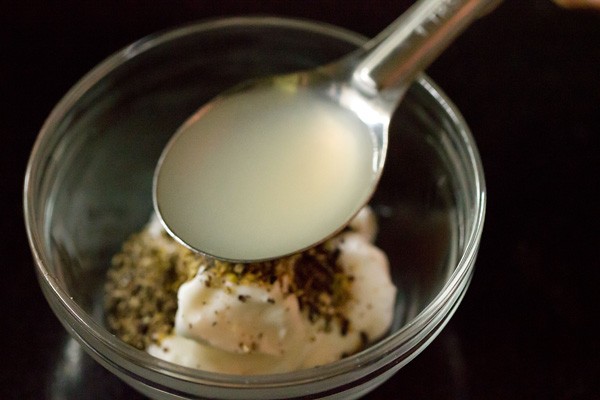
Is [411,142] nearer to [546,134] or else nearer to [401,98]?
[401,98]

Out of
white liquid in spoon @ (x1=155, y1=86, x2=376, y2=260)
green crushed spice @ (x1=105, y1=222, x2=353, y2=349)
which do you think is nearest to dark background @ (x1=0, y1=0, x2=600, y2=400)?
green crushed spice @ (x1=105, y1=222, x2=353, y2=349)

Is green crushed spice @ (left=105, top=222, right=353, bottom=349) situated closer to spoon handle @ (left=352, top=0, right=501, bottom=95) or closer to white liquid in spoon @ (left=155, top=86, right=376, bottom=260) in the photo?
white liquid in spoon @ (left=155, top=86, right=376, bottom=260)

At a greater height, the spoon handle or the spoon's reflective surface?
the spoon handle

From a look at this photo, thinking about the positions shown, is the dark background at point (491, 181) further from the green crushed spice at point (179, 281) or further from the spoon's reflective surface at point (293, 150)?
the spoon's reflective surface at point (293, 150)

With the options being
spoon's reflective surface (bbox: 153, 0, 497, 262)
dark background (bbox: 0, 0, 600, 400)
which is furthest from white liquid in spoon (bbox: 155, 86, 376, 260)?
dark background (bbox: 0, 0, 600, 400)

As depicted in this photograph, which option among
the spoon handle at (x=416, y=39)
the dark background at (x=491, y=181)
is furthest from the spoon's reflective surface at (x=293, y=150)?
the dark background at (x=491, y=181)

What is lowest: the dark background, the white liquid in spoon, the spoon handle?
the dark background
